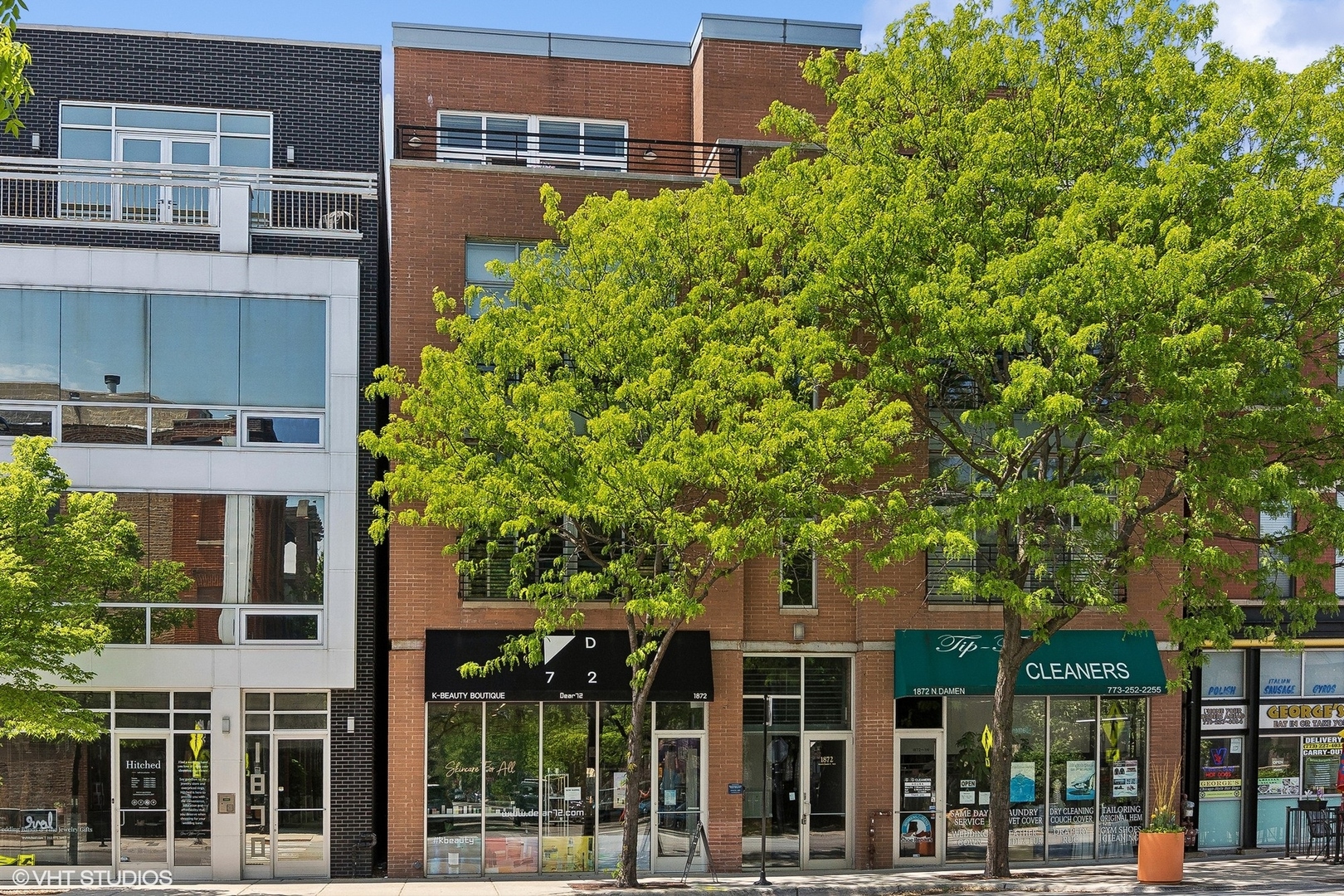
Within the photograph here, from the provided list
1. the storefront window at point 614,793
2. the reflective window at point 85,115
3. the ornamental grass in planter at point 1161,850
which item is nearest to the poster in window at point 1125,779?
the ornamental grass in planter at point 1161,850

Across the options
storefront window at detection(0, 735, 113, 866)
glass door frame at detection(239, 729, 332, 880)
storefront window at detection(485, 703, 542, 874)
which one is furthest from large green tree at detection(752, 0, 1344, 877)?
storefront window at detection(0, 735, 113, 866)

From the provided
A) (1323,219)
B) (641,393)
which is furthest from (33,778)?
(1323,219)

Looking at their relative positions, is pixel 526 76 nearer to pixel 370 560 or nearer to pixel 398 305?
pixel 398 305

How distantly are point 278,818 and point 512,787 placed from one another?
142 inches

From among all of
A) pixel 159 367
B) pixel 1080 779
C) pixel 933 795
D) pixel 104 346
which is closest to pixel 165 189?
pixel 104 346

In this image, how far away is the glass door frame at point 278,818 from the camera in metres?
19.0

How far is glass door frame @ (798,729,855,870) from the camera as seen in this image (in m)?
20.4

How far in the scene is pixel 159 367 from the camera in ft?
62.5

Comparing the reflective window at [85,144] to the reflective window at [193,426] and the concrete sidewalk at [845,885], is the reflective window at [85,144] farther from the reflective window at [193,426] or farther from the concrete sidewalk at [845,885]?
the concrete sidewalk at [845,885]

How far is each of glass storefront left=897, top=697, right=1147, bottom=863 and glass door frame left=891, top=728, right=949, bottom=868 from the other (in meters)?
0.06

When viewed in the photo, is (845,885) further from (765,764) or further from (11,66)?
(11,66)

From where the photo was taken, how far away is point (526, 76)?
22.5 meters

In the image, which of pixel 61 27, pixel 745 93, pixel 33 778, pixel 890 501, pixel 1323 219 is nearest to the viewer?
pixel 1323 219

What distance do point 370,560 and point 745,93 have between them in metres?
10.3
